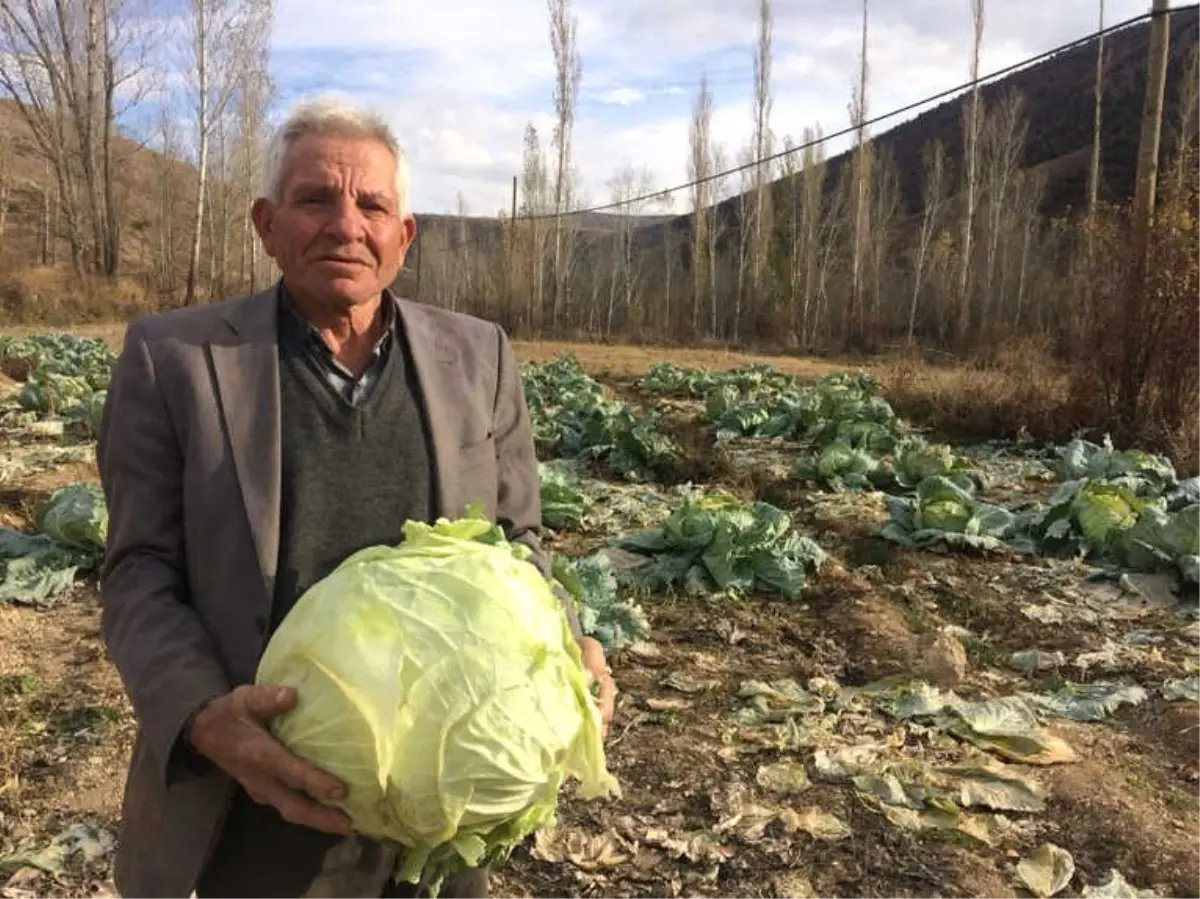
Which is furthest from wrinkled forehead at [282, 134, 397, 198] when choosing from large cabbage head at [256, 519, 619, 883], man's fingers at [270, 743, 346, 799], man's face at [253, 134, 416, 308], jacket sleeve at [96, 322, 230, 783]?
man's fingers at [270, 743, 346, 799]

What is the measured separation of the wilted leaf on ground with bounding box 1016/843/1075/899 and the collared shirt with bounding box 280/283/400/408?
2.89 metres

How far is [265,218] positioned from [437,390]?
1.73ft

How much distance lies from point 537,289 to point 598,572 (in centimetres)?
3705

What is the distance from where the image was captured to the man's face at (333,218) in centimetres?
197

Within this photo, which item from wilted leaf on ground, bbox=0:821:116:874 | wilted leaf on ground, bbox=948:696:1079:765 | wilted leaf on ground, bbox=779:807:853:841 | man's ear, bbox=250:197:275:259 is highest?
man's ear, bbox=250:197:275:259

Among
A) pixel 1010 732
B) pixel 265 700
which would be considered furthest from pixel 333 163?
pixel 1010 732

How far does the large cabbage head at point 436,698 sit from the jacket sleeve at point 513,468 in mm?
497

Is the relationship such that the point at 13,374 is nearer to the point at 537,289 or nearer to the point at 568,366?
the point at 568,366

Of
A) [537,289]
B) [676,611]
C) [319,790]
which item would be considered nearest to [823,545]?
[676,611]

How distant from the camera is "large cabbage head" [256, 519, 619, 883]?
1.57m

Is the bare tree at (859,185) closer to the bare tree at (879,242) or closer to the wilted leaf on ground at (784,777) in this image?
the bare tree at (879,242)

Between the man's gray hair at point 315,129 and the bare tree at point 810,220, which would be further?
the bare tree at point 810,220

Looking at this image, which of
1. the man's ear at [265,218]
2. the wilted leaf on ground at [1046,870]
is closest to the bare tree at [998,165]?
the wilted leaf on ground at [1046,870]

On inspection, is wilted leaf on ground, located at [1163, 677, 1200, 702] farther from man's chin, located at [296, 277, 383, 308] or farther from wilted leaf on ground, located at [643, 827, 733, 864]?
man's chin, located at [296, 277, 383, 308]
